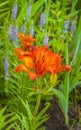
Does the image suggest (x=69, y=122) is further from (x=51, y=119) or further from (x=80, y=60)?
(x=80, y=60)

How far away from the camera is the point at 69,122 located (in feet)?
6.52

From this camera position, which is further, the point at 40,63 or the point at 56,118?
the point at 56,118

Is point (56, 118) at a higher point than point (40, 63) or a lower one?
lower

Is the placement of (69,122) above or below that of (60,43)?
below

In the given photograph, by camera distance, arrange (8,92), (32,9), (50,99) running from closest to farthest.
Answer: (8,92) < (50,99) < (32,9)

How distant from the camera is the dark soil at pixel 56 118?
6.38ft

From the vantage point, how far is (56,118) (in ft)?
6.52

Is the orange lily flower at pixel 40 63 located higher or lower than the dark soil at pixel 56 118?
higher

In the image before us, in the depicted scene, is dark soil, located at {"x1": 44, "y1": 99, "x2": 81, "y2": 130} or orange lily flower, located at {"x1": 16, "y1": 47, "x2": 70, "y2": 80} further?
dark soil, located at {"x1": 44, "y1": 99, "x2": 81, "y2": 130}

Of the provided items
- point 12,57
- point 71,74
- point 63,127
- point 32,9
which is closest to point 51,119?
point 63,127

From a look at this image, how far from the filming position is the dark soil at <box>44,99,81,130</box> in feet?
6.38

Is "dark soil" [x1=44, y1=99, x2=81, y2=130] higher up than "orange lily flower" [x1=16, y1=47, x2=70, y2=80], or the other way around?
"orange lily flower" [x1=16, y1=47, x2=70, y2=80]

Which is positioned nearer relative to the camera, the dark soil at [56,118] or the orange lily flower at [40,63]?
the orange lily flower at [40,63]

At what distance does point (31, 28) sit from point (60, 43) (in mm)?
214
